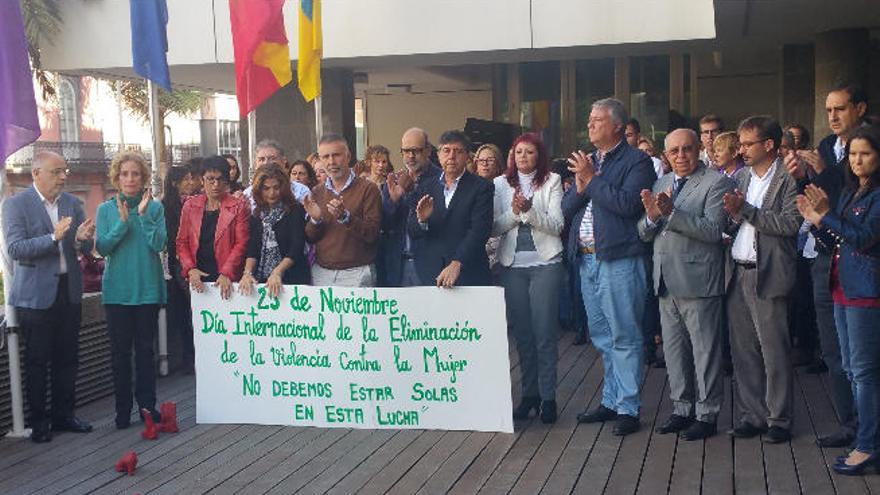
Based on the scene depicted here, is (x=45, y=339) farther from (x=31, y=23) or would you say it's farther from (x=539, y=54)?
(x=31, y=23)

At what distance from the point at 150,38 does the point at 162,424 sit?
351cm

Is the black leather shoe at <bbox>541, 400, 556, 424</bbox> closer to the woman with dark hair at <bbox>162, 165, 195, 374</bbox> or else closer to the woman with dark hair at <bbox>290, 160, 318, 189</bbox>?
the woman with dark hair at <bbox>290, 160, 318, 189</bbox>

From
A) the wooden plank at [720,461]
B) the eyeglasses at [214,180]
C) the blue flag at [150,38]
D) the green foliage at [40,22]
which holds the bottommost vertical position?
the wooden plank at [720,461]

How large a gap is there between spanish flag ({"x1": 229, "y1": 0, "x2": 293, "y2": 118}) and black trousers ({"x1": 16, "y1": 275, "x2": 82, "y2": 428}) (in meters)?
2.84

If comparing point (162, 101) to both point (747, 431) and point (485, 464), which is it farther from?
point (747, 431)

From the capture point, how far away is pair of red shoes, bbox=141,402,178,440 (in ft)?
23.0

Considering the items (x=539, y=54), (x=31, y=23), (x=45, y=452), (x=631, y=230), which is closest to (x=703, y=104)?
(x=539, y=54)

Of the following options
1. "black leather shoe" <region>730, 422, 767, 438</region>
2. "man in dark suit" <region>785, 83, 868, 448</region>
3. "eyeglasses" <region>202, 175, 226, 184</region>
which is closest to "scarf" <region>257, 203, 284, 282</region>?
"eyeglasses" <region>202, 175, 226, 184</region>

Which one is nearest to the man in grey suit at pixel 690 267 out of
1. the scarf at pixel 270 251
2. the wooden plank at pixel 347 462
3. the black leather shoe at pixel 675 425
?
the black leather shoe at pixel 675 425

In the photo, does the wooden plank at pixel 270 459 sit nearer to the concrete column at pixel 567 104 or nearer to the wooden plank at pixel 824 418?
the wooden plank at pixel 824 418

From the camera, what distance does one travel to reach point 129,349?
287 inches

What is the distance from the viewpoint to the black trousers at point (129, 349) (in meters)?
7.25

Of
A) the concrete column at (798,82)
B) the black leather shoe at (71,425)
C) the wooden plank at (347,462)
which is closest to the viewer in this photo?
the wooden plank at (347,462)

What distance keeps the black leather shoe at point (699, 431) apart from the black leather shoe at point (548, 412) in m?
0.89
